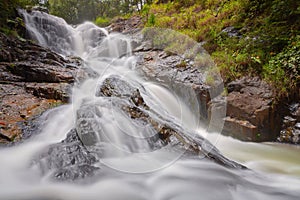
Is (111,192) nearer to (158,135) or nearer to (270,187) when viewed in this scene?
(158,135)

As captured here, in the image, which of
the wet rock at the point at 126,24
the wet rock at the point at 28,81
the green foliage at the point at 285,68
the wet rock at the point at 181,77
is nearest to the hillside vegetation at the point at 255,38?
the green foliage at the point at 285,68

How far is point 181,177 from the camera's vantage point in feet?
8.48

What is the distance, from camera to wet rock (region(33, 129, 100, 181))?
93.6 inches

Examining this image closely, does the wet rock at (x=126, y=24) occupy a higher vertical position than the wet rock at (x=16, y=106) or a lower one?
higher

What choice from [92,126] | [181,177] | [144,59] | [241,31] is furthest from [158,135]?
[241,31]

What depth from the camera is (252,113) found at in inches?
169

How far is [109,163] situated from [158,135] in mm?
827

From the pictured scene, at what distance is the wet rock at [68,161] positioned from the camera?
93.6 inches

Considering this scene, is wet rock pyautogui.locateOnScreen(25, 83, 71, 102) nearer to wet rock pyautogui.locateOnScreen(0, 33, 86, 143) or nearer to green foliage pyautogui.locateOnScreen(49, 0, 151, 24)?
wet rock pyautogui.locateOnScreen(0, 33, 86, 143)

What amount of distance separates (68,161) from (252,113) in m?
3.64

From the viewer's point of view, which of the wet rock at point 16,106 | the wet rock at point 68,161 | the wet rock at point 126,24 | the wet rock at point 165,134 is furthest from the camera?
the wet rock at point 126,24

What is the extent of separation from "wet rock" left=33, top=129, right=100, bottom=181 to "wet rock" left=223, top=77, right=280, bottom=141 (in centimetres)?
317

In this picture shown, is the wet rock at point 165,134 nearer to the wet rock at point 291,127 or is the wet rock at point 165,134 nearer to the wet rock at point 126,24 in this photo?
the wet rock at point 291,127

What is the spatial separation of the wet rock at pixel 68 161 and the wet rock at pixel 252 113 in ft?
10.4
